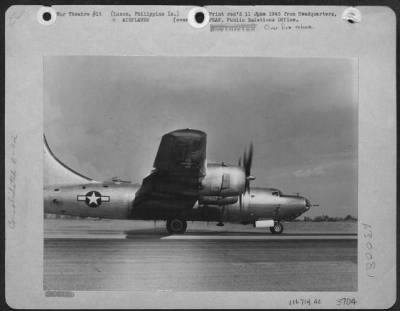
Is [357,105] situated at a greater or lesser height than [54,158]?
greater

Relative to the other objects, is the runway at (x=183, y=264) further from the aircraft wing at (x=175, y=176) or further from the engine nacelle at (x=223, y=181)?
Result: the engine nacelle at (x=223, y=181)

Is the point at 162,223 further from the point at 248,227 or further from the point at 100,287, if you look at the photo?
the point at 248,227

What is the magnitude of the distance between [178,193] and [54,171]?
34.7 inches

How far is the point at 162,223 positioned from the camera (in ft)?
8.16

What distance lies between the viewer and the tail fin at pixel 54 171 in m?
2.23

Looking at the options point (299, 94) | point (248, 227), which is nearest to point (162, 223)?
point (248, 227)

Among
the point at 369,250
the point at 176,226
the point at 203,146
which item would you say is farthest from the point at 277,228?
the point at 203,146

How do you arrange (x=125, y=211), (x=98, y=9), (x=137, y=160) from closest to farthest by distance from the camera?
(x=98, y=9), (x=137, y=160), (x=125, y=211)

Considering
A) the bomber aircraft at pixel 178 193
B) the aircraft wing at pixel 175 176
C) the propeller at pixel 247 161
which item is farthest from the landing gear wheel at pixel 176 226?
the propeller at pixel 247 161

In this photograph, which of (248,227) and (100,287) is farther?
(248,227)

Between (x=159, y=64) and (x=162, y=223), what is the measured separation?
1.00m

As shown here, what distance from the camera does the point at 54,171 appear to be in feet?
7.37

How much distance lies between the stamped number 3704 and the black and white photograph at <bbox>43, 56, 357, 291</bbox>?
73mm

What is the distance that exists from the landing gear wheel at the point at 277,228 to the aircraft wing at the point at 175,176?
618 mm
